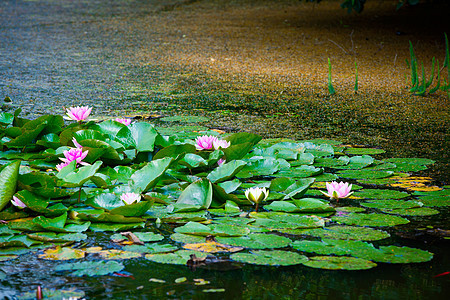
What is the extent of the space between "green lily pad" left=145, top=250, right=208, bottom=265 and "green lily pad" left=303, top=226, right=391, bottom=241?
258mm

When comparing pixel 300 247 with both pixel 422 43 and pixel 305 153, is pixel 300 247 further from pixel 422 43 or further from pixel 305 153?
pixel 422 43

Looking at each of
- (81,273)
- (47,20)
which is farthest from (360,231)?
(47,20)

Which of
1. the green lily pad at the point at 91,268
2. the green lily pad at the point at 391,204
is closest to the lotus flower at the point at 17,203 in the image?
the green lily pad at the point at 91,268

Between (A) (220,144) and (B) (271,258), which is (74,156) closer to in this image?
(A) (220,144)

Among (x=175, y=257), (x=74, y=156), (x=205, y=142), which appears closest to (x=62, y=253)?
(x=175, y=257)

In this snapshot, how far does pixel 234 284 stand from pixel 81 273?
27 centimetres

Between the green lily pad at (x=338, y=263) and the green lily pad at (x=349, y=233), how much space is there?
0.10 metres

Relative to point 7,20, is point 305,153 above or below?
below

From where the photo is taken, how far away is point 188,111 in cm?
234

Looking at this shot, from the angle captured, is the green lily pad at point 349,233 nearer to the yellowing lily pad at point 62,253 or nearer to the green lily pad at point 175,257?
the green lily pad at point 175,257

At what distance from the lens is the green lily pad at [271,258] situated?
3.11 feet

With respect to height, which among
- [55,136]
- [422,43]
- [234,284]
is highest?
[422,43]

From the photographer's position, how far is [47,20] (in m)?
5.18

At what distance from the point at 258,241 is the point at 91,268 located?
1.09ft
